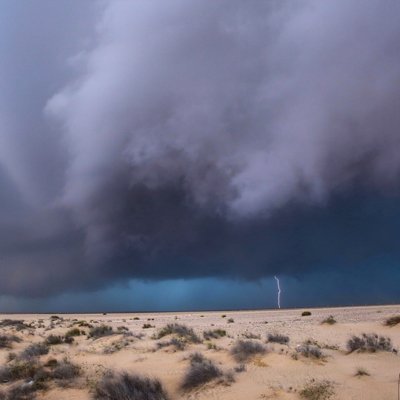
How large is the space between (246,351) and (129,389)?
23.0 feet

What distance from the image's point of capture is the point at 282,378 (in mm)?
14430

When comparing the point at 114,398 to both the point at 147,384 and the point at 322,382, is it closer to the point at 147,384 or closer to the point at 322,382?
the point at 147,384

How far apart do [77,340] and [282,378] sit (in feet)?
69.6

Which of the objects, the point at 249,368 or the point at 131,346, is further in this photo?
the point at 131,346

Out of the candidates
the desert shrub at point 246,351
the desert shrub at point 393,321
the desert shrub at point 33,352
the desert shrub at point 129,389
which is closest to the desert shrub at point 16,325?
the desert shrub at point 33,352

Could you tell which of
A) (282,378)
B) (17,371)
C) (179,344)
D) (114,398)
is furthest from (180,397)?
(179,344)

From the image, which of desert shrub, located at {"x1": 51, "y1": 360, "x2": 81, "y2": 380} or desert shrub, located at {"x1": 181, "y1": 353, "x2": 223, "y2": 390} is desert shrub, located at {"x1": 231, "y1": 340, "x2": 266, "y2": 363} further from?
desert shrub, located at {"x1": 51, "y1": 360, "x2": 81, "y2": 380}

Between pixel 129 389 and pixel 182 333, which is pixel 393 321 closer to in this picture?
pixel 182 333

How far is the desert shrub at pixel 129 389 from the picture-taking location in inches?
503

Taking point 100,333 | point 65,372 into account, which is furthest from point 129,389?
point 100,333

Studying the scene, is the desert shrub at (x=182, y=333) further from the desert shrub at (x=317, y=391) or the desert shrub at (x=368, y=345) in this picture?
the desert shrub at (x=317, y=391)

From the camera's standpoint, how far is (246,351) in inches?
731

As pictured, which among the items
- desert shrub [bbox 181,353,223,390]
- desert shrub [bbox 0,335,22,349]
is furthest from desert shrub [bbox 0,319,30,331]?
desert shrub [bbox 181,353,223,390]

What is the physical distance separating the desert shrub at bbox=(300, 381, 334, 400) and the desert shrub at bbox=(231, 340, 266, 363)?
5.39 m
